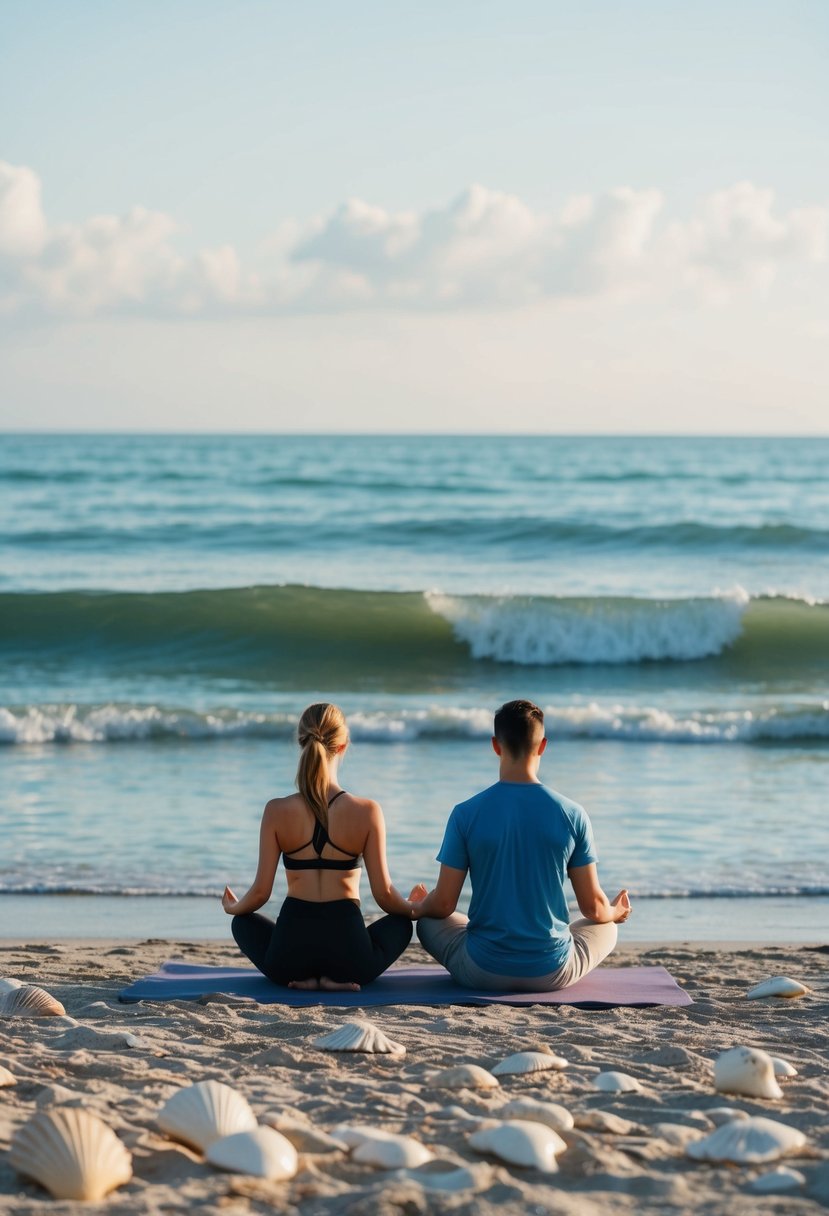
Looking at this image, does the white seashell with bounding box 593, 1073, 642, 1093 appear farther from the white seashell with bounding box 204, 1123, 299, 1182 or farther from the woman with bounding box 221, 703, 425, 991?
the woman with bounding box 221, 703, 425, 991

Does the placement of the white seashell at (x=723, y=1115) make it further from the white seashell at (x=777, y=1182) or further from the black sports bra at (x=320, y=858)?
the black sports bra at (x=320, y=858)

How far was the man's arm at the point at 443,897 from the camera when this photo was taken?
444cm

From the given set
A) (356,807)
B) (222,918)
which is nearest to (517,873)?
(356,807)

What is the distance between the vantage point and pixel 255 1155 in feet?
8.60

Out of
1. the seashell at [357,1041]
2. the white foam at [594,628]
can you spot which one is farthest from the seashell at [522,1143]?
the white foam at [594,628]

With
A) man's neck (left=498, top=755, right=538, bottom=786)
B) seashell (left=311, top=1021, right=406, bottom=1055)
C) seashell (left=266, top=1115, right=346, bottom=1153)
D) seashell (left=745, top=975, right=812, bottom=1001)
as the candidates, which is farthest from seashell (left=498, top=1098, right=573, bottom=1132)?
seashell (left=745, top=975, right=812, bottom=1001)

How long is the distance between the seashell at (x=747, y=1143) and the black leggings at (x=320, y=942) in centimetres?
192

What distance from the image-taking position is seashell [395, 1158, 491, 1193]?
2.54m

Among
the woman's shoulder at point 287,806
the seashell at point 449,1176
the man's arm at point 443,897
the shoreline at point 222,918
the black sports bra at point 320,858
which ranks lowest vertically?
the shoreline at point 222,918

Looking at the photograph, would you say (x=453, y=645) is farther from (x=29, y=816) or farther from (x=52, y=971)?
(x=52, y=971)

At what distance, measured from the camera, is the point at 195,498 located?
30031 millimetres

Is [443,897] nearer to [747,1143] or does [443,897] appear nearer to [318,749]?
[318,749]

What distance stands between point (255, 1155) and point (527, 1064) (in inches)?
39.9

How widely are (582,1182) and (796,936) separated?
3.63 m
